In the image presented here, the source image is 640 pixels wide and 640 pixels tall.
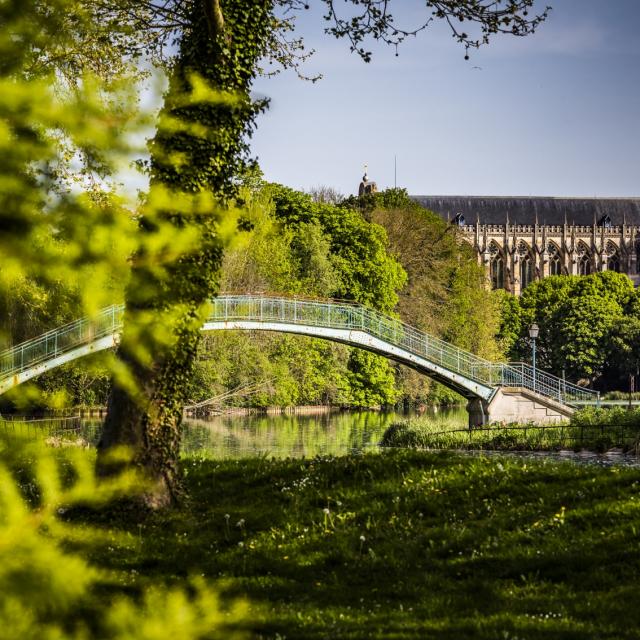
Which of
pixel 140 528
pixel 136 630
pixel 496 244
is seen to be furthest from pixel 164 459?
pixel 496 244

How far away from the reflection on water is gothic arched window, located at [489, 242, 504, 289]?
185 feet

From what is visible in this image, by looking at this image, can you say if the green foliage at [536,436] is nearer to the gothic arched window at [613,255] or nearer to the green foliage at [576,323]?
the green foliage at [576,323]

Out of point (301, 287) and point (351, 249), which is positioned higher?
point (351, 249)

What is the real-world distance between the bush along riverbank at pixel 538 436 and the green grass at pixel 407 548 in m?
10.6

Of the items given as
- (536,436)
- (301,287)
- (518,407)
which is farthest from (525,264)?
(536,436)

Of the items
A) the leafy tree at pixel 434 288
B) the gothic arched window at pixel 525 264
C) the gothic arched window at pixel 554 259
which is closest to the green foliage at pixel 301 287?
the leafy tree at pixel 434 288

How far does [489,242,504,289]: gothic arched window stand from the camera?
97.6m

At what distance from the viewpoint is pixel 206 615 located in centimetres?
190

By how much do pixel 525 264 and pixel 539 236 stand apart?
12.3ft

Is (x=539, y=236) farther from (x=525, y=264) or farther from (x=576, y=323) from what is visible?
(x=576, y=323)

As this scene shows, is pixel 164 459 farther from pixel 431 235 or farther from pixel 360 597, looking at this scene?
pixel 431 235

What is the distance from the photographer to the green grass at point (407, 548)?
Answer: 19.1 ft

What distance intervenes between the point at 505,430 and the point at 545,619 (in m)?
18.1

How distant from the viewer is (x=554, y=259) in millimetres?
99562
